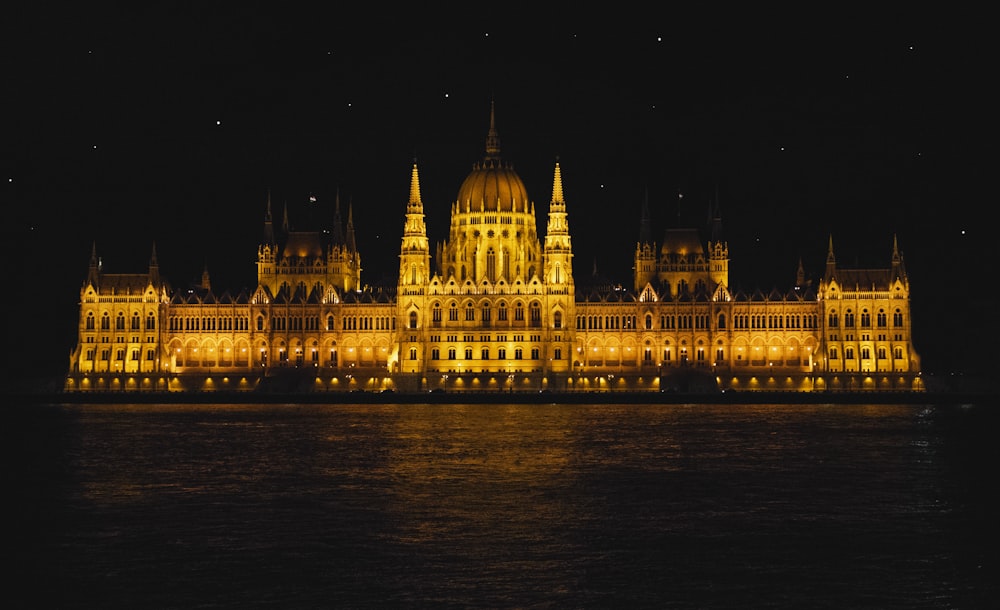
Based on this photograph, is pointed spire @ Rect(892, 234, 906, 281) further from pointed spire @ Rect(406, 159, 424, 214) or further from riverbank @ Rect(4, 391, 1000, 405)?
pointed spire @ Rect(406, 159, 424, 214)

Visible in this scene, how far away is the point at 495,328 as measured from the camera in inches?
5458

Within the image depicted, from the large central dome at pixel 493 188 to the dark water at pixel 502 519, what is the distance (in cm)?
6227

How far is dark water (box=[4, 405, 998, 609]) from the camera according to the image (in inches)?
1497

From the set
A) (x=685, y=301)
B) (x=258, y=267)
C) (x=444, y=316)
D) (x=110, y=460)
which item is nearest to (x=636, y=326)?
(x=685, y=301)

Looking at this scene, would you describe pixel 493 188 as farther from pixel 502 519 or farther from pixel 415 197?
pixel 502 519

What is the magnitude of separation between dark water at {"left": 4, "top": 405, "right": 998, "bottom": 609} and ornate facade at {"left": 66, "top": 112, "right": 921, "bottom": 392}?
169ft

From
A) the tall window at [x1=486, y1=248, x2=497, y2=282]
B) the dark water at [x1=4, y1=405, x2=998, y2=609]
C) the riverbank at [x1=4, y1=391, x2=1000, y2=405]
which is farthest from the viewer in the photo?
the tall window at [x1=486, y1=248, x2=497, y2=282]

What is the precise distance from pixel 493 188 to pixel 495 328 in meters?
15.0

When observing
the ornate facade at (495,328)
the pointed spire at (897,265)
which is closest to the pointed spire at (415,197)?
the ornate facade at (495,328)

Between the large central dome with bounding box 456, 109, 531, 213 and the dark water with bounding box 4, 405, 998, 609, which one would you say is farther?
the large central dome with bounding box 456, 109, 531, 213

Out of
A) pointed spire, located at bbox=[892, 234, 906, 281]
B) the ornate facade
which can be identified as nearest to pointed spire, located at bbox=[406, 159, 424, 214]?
the ornate facade

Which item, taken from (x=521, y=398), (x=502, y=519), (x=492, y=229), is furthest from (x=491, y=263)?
(x=502, y=519)

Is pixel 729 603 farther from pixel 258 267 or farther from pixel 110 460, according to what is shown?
pixel 258 267

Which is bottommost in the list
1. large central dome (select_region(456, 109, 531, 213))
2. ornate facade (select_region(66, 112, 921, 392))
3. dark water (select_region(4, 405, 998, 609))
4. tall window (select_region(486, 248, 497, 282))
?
dark water (select_region(4, 405, 998, 609))
